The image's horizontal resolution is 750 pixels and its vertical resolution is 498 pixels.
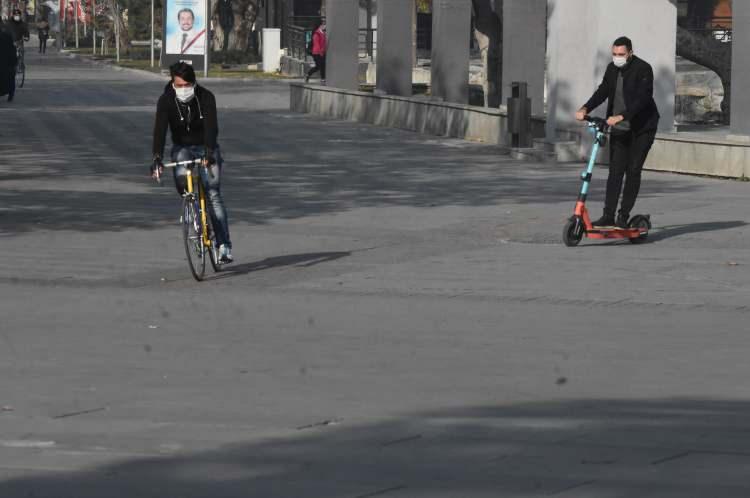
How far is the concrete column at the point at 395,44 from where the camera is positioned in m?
34.7

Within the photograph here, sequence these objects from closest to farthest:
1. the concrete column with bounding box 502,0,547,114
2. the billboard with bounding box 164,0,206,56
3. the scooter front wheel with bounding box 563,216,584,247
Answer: the scooter front wheel with bounding box 563,216,584,247, the concrete column with bounding box 502,0,547,114, the billboard with bounding box 164,0,206,56

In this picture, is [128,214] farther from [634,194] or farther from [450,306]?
[450,306]

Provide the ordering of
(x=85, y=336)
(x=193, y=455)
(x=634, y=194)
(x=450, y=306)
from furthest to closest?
(x=634, y=194), (x=450, y=306), (x=85, y=336), (x=193, y=455)

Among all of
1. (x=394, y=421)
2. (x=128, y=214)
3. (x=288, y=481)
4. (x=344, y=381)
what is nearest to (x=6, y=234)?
(x=128, y=214)

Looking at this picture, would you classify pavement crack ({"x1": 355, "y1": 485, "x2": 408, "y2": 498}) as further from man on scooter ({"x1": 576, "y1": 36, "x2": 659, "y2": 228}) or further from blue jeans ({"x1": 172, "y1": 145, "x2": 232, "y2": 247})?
man on scooter ({"x1": 576, "y1": 36, "x2": 659, "y2": 228})

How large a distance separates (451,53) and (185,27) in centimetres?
2240

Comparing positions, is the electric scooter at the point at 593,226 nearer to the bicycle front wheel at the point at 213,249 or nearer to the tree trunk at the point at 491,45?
the bicycle front wheel at the point at 213,249

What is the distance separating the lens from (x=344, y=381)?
902 centimetres

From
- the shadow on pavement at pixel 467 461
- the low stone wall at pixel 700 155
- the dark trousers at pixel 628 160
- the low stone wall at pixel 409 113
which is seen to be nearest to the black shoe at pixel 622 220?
the dark trousers at pixel 628 160

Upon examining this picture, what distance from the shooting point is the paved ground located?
22.6 feet

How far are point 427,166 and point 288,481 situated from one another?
1741 centimetres

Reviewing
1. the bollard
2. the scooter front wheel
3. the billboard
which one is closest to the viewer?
the scooter front wheel

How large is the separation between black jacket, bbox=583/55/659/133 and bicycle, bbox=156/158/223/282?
3.62 meters

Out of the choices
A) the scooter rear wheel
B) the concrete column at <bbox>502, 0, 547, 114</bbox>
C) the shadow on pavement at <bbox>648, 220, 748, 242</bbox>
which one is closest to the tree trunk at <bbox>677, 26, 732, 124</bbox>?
the concrete column at <bbox>502, 0, 547, 114</bbox>
